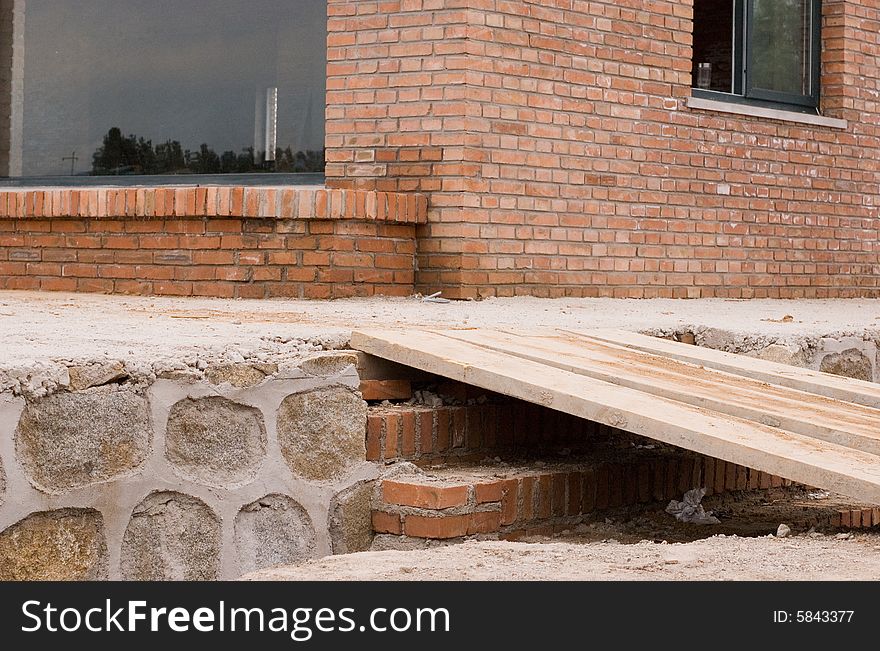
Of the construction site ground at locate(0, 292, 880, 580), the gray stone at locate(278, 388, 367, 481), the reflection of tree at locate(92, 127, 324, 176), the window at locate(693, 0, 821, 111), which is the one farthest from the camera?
the window at locate(693, 0, 821, 111)

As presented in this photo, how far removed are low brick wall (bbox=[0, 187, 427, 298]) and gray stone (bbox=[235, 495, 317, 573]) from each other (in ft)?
9.11

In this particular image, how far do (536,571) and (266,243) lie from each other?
392cm

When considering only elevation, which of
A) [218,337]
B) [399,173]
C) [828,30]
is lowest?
[218,337]

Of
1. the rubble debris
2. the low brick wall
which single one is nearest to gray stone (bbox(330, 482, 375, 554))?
the rubble debris

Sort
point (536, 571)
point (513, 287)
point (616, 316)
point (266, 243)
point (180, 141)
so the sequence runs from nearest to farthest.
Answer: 1. point (536, 571)
2. point (616, 316)
3. point (266, 243)
4. point (513, 287)
5. point (180, 141)

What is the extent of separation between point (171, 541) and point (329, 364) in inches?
28.6

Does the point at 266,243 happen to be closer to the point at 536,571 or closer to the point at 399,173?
the point at 399,173

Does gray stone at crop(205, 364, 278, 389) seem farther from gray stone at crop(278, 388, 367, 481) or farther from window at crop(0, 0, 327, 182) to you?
window at crop(0, 0, 327, 182)

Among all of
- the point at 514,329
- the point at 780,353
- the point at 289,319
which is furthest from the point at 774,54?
the point at 289,319

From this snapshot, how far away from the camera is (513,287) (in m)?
6.66

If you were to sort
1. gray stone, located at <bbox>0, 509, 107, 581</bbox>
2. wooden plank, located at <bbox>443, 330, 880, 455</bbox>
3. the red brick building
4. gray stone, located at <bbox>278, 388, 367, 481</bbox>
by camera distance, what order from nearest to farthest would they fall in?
gray stone, located at <bbox>0, 509, 107, 581</bbox>, wooden plank, located at <bbox>443, 330, 880, 455</bbox>, gray stone, located at <bbox>278, 388, 367, 481</bbox>, the red brick building

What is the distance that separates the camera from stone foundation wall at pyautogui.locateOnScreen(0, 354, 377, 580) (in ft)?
9.54

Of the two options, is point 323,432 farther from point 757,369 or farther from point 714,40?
point 714,40
